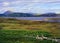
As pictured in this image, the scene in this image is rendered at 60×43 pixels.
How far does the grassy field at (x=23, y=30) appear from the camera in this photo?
2.10 m

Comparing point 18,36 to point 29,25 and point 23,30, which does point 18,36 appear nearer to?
point 23,30

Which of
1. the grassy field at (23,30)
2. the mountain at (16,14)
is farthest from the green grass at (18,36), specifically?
the mountain at (16,14)

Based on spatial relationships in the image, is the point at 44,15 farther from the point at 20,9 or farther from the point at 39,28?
the point at 20,9

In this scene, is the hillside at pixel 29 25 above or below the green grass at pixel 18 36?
above

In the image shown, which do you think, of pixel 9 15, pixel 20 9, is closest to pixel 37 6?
pixel 20 9

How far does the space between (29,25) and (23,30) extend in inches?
4.1

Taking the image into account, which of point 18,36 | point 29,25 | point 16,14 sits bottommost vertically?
point 18,36

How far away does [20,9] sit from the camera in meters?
2.17

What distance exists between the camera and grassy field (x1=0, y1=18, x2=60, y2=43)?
82.5 inches

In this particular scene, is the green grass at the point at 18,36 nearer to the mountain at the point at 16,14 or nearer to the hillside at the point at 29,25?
the hillside at the point at 29,25

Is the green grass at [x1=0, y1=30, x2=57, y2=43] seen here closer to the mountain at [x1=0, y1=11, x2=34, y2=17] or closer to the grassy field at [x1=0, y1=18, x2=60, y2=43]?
the grassy field at [x1=0, y1=18, x2=60, y2=43]

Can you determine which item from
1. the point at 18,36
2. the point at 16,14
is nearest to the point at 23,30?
the point at 18,36

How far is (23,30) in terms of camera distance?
2.13m

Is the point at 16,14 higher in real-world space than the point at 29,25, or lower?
higher
